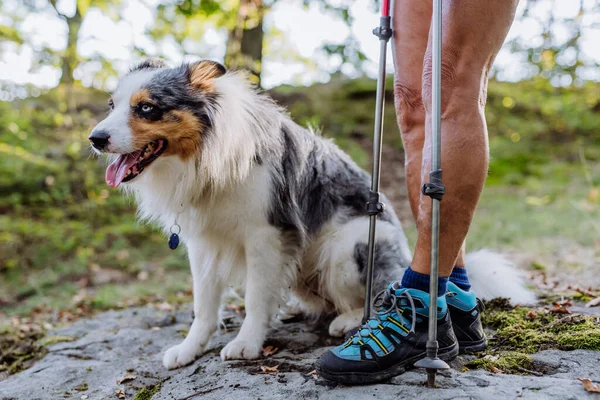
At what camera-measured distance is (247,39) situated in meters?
7.21

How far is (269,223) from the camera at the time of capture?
262cm

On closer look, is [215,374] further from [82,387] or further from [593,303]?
[593,303]

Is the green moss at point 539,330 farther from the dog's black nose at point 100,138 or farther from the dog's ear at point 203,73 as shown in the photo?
the dog's black nose at point 100,138

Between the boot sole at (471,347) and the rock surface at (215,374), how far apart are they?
16 centimetres

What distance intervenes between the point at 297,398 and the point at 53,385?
1.50 m

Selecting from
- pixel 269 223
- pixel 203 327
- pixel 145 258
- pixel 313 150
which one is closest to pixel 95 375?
pixel 203 327

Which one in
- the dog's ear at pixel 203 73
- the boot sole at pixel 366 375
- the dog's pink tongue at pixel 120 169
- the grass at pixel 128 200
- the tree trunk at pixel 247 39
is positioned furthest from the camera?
the tree trunk at pixel 247 39

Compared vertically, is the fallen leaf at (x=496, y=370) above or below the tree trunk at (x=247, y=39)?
below

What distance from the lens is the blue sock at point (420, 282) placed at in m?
2.02

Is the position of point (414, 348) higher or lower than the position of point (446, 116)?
lower

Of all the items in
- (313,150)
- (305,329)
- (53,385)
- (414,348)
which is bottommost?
(53,385)

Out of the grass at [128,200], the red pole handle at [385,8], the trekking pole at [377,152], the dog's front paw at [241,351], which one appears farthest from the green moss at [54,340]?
the red pole handle at [385,8]

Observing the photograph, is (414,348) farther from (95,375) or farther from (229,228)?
(95,375)

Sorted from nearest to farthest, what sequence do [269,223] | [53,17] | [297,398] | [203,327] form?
[297,398]
[269,223]
[203,327]
[53,17]
